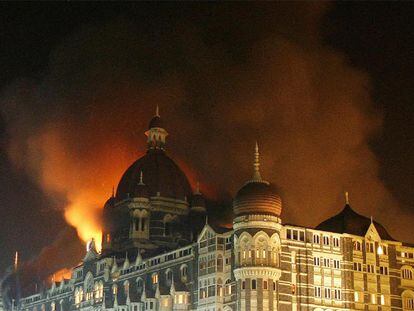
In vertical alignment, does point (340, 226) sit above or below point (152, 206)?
below

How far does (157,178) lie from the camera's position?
114 metres

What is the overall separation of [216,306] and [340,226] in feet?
58.8

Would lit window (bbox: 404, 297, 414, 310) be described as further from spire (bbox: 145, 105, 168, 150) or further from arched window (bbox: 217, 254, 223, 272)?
spire (bbox: 145, 105, 168, 150)

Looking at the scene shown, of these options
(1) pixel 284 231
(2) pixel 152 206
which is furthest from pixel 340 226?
(2) pixel 152 206

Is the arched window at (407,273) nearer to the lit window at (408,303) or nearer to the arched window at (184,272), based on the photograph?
the lit window at (408,303)

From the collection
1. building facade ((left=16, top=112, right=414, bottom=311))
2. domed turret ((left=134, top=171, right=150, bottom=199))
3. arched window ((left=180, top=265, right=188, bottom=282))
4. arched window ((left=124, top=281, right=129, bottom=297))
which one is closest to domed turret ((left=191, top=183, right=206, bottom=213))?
building facade ((left=16, top=112, right=414, bottom=311))

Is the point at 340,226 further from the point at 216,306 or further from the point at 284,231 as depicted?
the point at 216,306

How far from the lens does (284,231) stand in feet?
282

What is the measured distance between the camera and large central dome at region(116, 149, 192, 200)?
113500mm

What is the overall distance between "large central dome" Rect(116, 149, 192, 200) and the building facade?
34 centimetres

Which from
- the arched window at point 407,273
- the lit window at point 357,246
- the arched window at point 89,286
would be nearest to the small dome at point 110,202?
the arched window at point 89,286

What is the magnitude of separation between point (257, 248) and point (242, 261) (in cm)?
211

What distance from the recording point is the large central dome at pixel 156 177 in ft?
372

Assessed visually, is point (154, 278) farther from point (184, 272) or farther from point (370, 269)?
point (370, 269)
